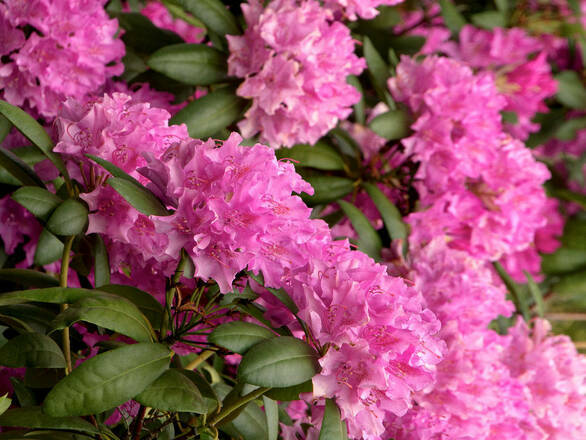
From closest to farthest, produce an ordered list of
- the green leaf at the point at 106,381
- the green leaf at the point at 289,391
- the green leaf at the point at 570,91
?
the green leaf at the point at 106,381 < the green leaf at the point at 289,391 < the green leaf at the point at 570,91

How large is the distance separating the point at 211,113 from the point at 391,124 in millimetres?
360

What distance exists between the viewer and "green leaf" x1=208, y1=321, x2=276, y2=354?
0.66 m

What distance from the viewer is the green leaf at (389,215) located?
1.23 metres

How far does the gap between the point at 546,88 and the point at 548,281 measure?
651 millimetres

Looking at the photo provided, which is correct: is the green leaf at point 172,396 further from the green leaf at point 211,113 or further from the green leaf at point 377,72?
the green leaf at point 377,72

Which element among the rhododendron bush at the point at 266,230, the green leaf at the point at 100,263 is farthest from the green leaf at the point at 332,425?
the green leaf at the point at 100,263

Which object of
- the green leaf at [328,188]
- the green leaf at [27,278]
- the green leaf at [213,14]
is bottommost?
the green leaf at [328,188]

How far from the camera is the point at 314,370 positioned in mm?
690

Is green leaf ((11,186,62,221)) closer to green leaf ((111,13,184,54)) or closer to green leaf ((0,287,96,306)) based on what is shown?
green leaf ((0,287,96,306))

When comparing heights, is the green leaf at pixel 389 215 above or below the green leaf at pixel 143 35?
below

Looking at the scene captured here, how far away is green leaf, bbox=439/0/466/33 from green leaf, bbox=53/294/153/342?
1.34 m

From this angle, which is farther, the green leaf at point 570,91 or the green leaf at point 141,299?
the green leaf at point 570,91

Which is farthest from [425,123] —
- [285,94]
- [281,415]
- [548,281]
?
[548,281]

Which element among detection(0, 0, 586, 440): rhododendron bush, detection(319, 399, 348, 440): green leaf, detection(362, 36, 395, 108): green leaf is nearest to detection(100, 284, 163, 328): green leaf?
detection(0, 0, 586, 440): rhododendron bush
